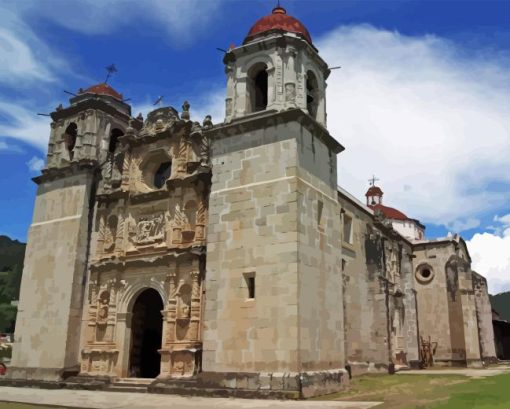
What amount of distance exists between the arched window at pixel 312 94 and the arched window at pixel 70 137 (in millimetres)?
11638

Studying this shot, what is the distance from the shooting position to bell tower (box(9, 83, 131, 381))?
795 inches

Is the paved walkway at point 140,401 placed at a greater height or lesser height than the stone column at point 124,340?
lesser

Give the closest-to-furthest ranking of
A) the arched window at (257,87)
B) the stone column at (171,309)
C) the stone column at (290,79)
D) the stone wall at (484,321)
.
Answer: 1. the stone column at (290,79)
2. the stone column at (171,309)
3. the arched window at (257,87)
4. the stone wall at (484,321)

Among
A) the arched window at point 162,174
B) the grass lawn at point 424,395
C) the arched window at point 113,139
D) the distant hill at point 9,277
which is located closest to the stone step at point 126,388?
the grass lawn at point 424,395

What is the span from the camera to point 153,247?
19453 millimetres

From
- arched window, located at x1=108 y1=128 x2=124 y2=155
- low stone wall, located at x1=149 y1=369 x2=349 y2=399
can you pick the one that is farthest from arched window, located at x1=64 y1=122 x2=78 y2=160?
low stone wall, located at x1=149 y1=369 x2=349 y2=399

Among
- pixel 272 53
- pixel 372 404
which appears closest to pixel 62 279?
pixel 272 53

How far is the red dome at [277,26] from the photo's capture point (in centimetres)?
1838

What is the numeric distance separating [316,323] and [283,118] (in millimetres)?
6699

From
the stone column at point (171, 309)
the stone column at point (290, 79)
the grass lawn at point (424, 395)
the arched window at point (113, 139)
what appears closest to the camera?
the grass lawn at point (424, 395)

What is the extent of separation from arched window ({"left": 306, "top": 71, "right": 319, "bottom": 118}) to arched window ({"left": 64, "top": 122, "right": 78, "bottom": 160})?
11638 mm

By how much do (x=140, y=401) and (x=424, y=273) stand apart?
2507 centimetres

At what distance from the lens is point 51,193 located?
22.8 m

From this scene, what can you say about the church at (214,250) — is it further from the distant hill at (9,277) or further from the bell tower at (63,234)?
the distant hill at (9,277)
